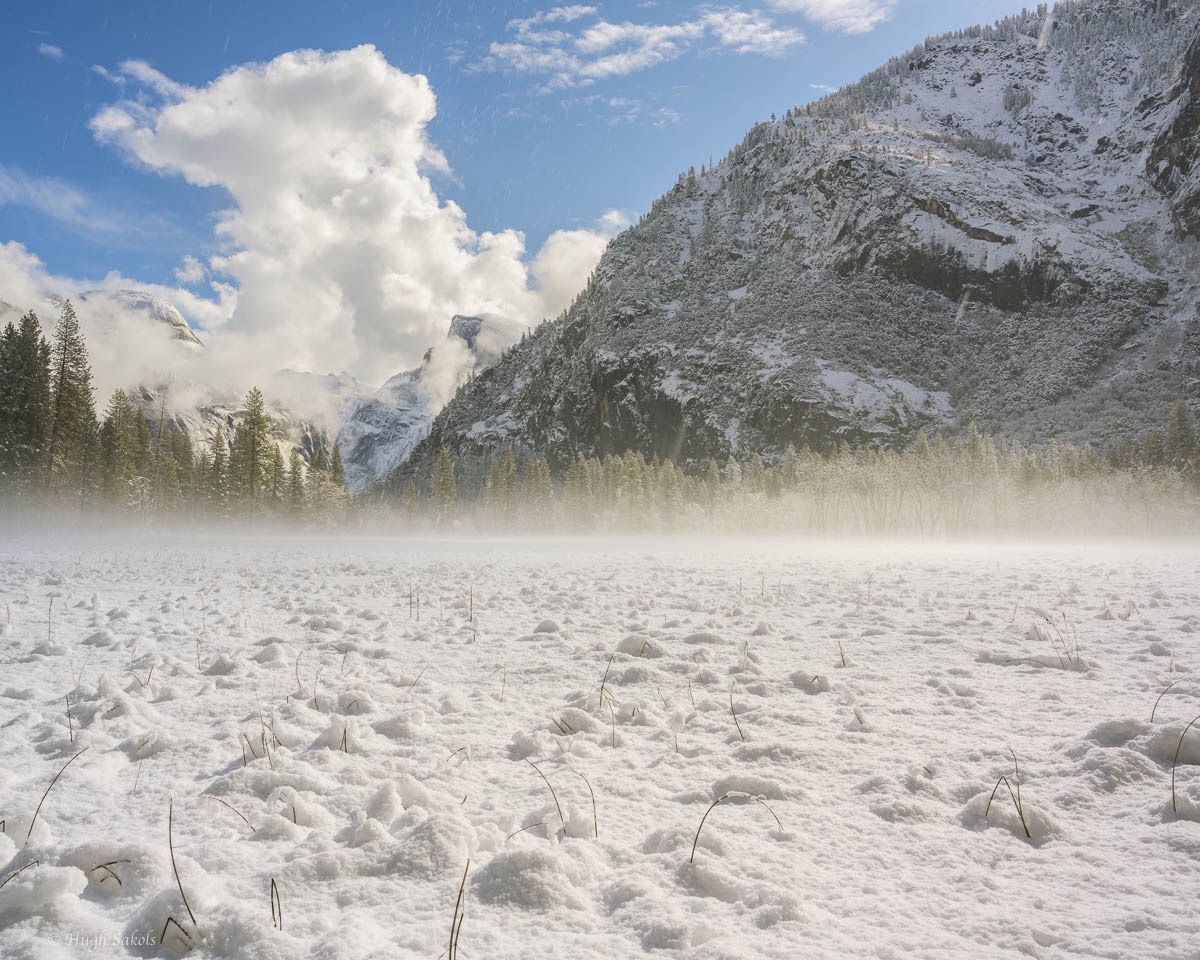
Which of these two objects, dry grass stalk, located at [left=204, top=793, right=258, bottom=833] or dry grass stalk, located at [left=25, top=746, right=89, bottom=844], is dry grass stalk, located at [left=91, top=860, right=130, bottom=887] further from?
dry grass stalk, located at [left=204, top=793, right=258, bottom=833]

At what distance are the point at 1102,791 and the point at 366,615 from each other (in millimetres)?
8467

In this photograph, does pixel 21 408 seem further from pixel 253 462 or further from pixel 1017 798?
pixel 1017 798

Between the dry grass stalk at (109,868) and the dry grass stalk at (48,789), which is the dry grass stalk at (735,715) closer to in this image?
the dry grass stalk at (109,868)

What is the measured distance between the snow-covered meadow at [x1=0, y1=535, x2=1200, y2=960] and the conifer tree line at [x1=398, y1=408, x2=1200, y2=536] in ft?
225

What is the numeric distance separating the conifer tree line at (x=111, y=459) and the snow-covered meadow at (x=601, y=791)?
4201 cm

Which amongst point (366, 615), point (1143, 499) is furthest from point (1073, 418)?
point (366, 615)

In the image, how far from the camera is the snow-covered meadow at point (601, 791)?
2.36 m

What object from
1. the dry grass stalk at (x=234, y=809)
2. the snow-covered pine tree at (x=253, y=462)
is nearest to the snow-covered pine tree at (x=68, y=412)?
the snow-covered pine tree at (x=253, y=462)

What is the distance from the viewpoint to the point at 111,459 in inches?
1984

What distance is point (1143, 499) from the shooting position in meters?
63.5

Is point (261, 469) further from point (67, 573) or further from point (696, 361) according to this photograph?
point (696, 361)

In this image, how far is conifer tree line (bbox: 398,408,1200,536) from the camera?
6556 centimetres

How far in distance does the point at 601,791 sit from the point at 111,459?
6219cm

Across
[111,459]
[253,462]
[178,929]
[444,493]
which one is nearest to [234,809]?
[178,929]
